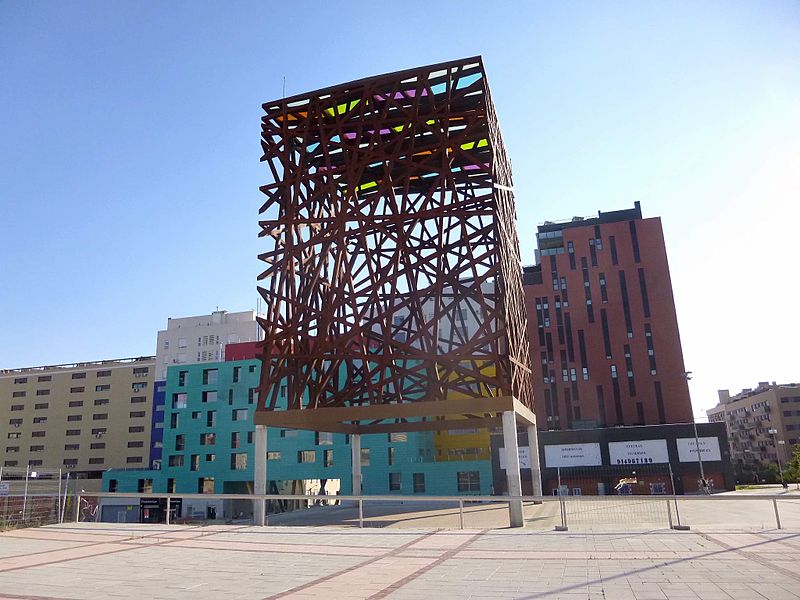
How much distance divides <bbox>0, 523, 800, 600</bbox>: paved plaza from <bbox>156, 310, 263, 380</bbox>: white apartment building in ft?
246

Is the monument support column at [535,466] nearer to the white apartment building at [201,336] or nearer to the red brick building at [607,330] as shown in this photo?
the red brick building at [607,330]

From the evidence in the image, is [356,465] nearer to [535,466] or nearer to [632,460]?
[535,466]

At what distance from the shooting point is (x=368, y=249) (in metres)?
28.4

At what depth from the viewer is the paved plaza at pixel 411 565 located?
9237 mm

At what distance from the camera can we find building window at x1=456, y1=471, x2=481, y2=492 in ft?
166

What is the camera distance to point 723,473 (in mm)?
46844

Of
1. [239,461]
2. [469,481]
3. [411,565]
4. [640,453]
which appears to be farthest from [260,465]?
[239,461]

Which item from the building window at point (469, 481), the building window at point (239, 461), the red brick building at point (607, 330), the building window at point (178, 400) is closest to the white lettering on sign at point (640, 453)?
the building window at point (469, 481)

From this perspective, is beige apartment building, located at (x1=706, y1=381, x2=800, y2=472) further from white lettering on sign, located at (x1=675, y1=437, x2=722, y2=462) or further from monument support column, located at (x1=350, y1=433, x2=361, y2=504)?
monument support column, located at (x1=350, y1=433, x2=361, y2=504)

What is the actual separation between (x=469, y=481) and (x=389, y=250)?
89.4 ft

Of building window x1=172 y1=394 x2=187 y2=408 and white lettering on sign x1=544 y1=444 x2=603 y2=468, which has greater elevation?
building window x1=172 y1=394 x2=187 y2=408

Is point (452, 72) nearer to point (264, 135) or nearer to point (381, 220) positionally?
point (381, 220)

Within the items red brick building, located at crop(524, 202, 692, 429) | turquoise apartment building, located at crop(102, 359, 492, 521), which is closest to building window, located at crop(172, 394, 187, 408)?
turquoise apartment building, located at crop(102, 359, 492, 521)

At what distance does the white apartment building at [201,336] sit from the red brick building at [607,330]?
4321 centimetres
